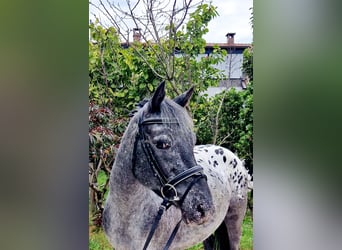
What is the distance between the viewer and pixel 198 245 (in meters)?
2.01

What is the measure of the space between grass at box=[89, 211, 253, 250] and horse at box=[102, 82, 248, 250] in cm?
3

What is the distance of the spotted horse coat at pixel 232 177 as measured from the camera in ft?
6.55

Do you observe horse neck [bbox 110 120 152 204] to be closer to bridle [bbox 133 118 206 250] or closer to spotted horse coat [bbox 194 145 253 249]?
bridle [bbox 133 118 206 250]

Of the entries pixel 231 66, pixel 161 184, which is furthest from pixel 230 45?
pixel 161 184

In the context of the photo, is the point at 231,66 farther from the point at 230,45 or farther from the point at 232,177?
the point at 232,177

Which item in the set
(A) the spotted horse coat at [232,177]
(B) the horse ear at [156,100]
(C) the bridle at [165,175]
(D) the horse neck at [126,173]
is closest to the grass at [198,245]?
(A) the spotted horse coat at [232,177]

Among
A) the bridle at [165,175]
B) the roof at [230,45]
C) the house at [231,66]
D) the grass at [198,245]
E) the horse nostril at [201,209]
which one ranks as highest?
the roof at [230,45]

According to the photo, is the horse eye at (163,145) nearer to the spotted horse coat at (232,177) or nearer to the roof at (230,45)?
the spotted horse coat at (232,177)

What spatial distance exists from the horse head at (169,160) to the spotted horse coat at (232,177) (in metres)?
0.12

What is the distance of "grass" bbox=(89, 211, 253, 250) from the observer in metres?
1.90
